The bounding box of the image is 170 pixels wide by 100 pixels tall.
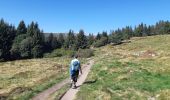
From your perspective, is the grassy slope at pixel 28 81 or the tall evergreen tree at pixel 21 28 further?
the tall evergreen tree at pixel 21 28

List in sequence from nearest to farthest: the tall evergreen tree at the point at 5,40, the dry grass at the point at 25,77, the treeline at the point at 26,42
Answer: the dry grass at the point at 25,77
the tall evergreen tree at the point at 5,40
the treeline at the point at 26,42

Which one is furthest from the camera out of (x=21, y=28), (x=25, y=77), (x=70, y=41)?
(x=70, y=41)

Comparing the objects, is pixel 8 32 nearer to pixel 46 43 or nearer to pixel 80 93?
pixel 46 43

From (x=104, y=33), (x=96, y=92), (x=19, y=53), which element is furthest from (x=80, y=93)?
(x=104, y=33)

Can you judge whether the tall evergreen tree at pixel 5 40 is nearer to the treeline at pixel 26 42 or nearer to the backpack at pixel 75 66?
the treeline at pixel 26 42

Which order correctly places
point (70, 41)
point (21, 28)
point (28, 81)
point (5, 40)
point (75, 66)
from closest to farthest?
point (75, 66) < point (28, 81) < point (5, 40) < point (21, 28) < point (70, 41)

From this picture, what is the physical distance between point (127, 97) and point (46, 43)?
13348cm

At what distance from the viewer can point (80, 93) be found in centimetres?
2119

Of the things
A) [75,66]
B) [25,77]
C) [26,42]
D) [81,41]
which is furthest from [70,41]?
[75,66]

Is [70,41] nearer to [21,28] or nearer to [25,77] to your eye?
[21,28]

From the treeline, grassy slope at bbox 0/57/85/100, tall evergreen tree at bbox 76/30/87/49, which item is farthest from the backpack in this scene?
tall evergreen tree at bbox 76/30/87/49

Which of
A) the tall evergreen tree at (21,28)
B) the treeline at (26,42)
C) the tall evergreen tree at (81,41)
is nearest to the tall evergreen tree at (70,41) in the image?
the treeline at (26,42)

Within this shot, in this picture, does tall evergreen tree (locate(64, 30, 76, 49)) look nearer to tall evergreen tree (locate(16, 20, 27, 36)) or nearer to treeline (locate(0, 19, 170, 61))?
treeline (locate(0, 19, 170, 61))

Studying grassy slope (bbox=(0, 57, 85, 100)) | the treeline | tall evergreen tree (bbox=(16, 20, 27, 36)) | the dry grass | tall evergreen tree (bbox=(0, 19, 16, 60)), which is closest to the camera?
grassy slope (bbox=(0, 57, 85, 100))
